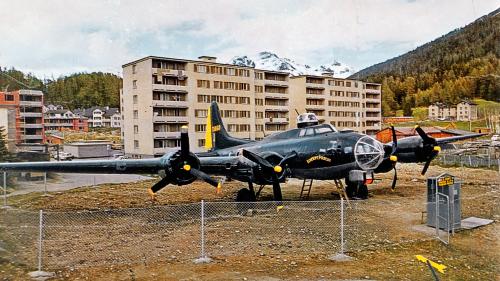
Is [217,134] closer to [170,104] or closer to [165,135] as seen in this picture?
[165,135]

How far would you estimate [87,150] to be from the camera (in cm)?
3359

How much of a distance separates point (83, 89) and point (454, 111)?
41.5 meters

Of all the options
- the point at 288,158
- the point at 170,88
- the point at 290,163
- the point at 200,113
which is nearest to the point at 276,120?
the point at 200,113

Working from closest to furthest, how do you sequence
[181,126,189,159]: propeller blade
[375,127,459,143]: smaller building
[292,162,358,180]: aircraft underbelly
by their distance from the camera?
[181,126,189,159]: propeller blade < [292,162,358,180]: aircraft underbelly < [375,127,459,143]: smaller building

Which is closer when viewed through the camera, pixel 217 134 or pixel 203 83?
pixel 217 134

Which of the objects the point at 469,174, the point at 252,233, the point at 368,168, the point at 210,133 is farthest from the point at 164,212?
the point at 469,174

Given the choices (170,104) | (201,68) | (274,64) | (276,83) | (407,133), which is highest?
(274,64)

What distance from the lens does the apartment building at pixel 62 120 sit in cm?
3612

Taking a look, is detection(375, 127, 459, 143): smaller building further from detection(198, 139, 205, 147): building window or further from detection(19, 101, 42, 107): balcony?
detection(19, 101, 42, 107): balcony

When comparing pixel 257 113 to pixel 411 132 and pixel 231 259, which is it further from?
pixel 231 259

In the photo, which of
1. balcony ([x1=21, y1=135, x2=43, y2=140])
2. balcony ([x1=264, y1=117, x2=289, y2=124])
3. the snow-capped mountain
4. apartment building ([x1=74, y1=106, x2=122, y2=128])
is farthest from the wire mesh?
apartment building ([x1=74, y1=106, x2=122, y2=128])

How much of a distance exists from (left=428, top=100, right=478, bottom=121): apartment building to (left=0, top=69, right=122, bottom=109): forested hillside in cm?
3375

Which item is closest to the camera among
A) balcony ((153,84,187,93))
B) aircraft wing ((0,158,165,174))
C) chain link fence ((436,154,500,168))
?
aircraft wing ((0,158,165,174))

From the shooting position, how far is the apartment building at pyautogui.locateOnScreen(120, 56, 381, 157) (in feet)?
103
